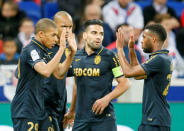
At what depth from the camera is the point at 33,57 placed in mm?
4844

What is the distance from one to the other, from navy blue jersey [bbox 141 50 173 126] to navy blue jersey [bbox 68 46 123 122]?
0.46 metres

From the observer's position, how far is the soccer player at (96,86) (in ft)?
17.0

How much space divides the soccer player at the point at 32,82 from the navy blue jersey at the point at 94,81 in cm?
51

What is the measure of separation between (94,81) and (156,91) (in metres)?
0.79

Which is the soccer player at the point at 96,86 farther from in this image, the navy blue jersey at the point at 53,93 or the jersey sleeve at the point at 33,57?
the jersey sleeve at the point at 33,57

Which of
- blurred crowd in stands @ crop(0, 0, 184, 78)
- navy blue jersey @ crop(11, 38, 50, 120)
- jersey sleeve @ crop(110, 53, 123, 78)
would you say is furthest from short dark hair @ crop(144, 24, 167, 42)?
blurred crowd in stands @ crop(0, 0, 184, 78)

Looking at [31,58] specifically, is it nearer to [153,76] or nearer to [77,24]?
[153,76]

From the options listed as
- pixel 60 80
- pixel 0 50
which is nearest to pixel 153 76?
pixel 60 80

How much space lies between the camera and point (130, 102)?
7070 millimetres

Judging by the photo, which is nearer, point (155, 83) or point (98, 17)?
point (155, 83)

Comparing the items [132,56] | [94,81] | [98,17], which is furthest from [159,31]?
[98,17]

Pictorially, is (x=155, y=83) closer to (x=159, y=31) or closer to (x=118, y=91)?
(x=118, y=91)

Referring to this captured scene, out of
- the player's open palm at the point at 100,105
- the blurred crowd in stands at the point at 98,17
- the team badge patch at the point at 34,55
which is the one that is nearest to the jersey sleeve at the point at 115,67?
the player's open palm at the point at 100,105

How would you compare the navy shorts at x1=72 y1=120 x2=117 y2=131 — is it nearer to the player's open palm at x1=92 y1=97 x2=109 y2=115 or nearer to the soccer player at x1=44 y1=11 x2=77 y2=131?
the player's open palm at x1=92 y1=97 x2=109 y2=115
